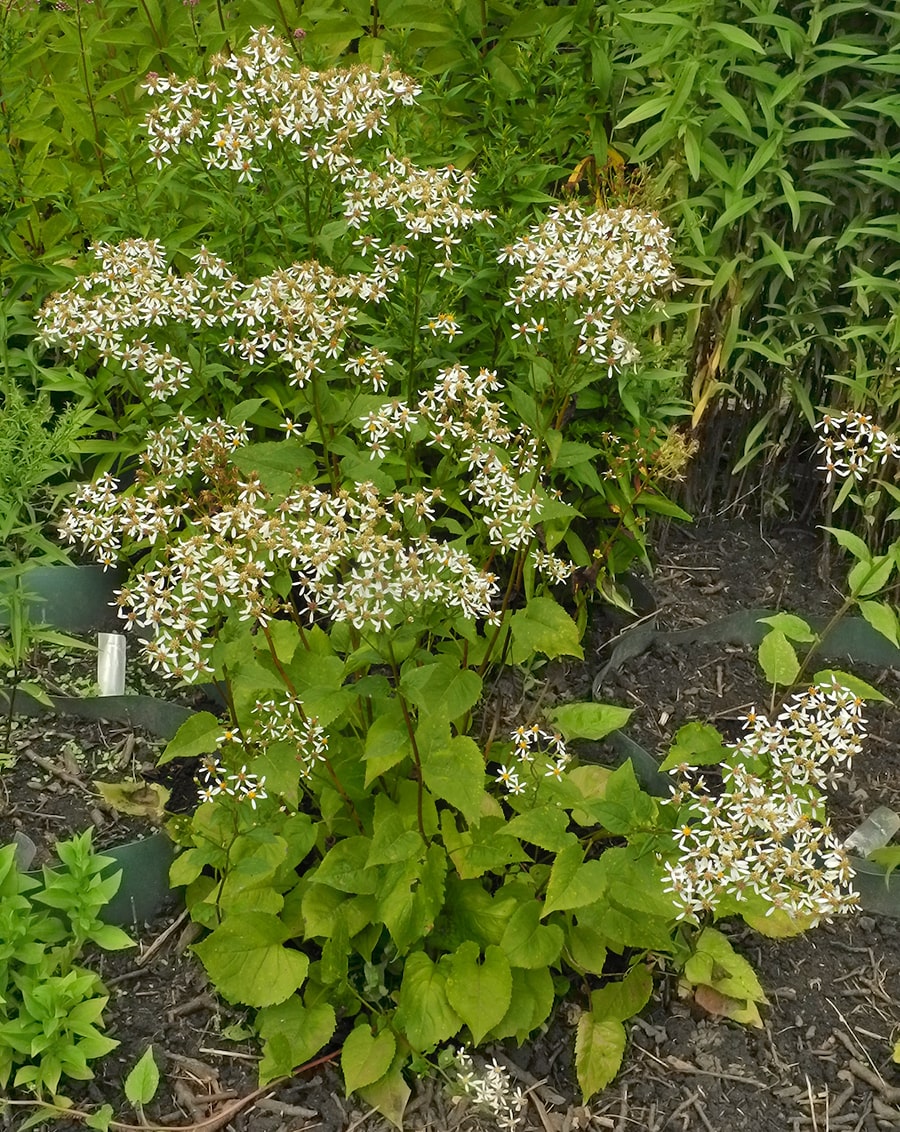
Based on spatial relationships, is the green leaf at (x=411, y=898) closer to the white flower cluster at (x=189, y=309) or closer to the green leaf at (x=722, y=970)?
the green leaf at (x=722, y=970)

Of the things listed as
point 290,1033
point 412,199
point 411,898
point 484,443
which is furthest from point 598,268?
point 290,1033

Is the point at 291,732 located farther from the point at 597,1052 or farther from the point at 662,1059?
the point at 662,1059

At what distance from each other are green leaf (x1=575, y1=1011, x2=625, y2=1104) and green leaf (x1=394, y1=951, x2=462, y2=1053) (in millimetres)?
255

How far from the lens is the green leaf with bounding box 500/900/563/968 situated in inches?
79.0

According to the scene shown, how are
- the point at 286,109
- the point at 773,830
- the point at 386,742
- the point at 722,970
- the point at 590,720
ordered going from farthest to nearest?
the point at 590,720, the point at 722,970, the point at 286,109, the point at 386,742, the point at 773,830

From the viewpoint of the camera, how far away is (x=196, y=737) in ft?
7.14

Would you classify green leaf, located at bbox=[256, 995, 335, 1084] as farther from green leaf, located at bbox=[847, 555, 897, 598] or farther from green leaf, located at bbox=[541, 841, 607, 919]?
green leaf, located at bbox=[847, 555, 897, 598]

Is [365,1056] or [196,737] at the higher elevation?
[196,737]

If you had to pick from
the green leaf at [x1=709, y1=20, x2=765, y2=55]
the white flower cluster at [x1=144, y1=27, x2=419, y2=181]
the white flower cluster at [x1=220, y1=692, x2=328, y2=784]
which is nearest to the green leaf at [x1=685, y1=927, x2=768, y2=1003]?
the white flower cluster at [x1=220, y1=692, x2=328, y2=784]

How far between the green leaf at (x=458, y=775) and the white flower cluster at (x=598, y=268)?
787mm

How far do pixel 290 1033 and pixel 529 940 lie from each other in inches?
19.8

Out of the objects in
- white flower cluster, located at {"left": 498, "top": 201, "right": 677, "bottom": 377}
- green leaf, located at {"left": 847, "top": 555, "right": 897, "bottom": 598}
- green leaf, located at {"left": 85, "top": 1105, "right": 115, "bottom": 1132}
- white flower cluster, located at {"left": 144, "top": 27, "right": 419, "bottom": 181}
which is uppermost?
white flower cluster, located at {"left": 144, "top": 27, "right": 419, "bottom": 181}

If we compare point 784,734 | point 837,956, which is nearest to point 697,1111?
point 837,956

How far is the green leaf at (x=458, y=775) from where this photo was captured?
194 cm
